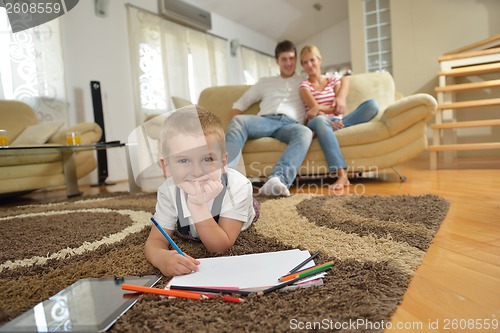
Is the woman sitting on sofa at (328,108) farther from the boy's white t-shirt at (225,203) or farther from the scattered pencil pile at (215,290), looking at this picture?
the scattered pencil pile at (215,290)

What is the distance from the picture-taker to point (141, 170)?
113cm

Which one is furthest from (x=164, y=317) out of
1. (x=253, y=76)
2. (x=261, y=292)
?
(x=253, y=76)

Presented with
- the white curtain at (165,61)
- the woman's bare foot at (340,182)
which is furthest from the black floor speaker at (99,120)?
the woman's bare foot at (340,182)

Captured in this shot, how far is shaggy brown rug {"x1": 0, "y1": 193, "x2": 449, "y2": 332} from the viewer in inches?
18.5

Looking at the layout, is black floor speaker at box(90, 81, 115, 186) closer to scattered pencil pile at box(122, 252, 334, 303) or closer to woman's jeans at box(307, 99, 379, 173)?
woman's jeans at box(307, 99, 379, 173)

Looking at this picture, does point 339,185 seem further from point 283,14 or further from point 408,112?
point 283,14

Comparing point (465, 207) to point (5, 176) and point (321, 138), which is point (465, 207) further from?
point (5, 176)

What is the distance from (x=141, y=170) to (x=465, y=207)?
1.09 meters

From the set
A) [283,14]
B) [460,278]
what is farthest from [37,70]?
[283,14]

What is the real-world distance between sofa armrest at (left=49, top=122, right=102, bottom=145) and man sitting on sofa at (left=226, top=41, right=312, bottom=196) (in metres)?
1.01

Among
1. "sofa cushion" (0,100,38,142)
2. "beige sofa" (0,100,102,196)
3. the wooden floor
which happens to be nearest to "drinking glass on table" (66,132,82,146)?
"beige sofa" (0,100,102,196)

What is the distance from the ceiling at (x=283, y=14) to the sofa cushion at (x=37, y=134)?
108 inches

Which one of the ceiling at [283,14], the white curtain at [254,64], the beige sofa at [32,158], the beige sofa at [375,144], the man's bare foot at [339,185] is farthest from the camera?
the white curtain at [254,64]

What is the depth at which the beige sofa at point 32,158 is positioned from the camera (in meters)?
2.08
